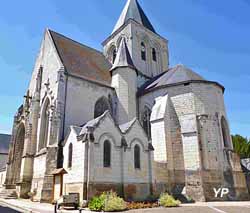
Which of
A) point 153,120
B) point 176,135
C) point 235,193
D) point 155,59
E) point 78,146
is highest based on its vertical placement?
point 155,59

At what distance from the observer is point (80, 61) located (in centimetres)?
2209

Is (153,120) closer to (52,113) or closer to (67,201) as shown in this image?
(52,113)

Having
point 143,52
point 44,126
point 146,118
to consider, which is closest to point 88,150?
point 44,126

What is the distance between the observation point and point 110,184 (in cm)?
1388

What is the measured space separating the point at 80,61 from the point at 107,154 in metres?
11.1

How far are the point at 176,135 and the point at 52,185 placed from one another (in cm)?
978

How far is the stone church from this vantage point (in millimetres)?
14305

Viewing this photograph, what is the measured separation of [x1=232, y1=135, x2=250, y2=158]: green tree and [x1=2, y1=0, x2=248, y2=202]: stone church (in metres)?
19.3

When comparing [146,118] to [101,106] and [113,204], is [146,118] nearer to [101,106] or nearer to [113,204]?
[101,106]

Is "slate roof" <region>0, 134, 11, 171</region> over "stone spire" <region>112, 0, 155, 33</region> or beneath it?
beneath

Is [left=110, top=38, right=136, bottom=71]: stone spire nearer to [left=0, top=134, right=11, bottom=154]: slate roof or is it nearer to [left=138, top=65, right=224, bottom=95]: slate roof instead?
[left=138, top=65, right=224, bottom=95]: slate roof

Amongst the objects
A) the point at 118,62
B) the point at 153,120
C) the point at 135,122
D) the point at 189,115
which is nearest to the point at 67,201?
the point at 135,122

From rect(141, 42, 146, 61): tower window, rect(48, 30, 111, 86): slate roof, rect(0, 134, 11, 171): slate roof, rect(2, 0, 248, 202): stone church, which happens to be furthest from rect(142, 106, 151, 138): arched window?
rect(0, 134, 11, 171): slate roof

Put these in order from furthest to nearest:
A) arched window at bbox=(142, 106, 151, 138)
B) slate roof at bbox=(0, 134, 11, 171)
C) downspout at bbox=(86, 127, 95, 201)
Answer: slate roof at bbox=(0, 134, 11, 171) → arched window at bbox=(142, 106, 151, 138) → downspout at bbox=(86, 127, 95, 201)
